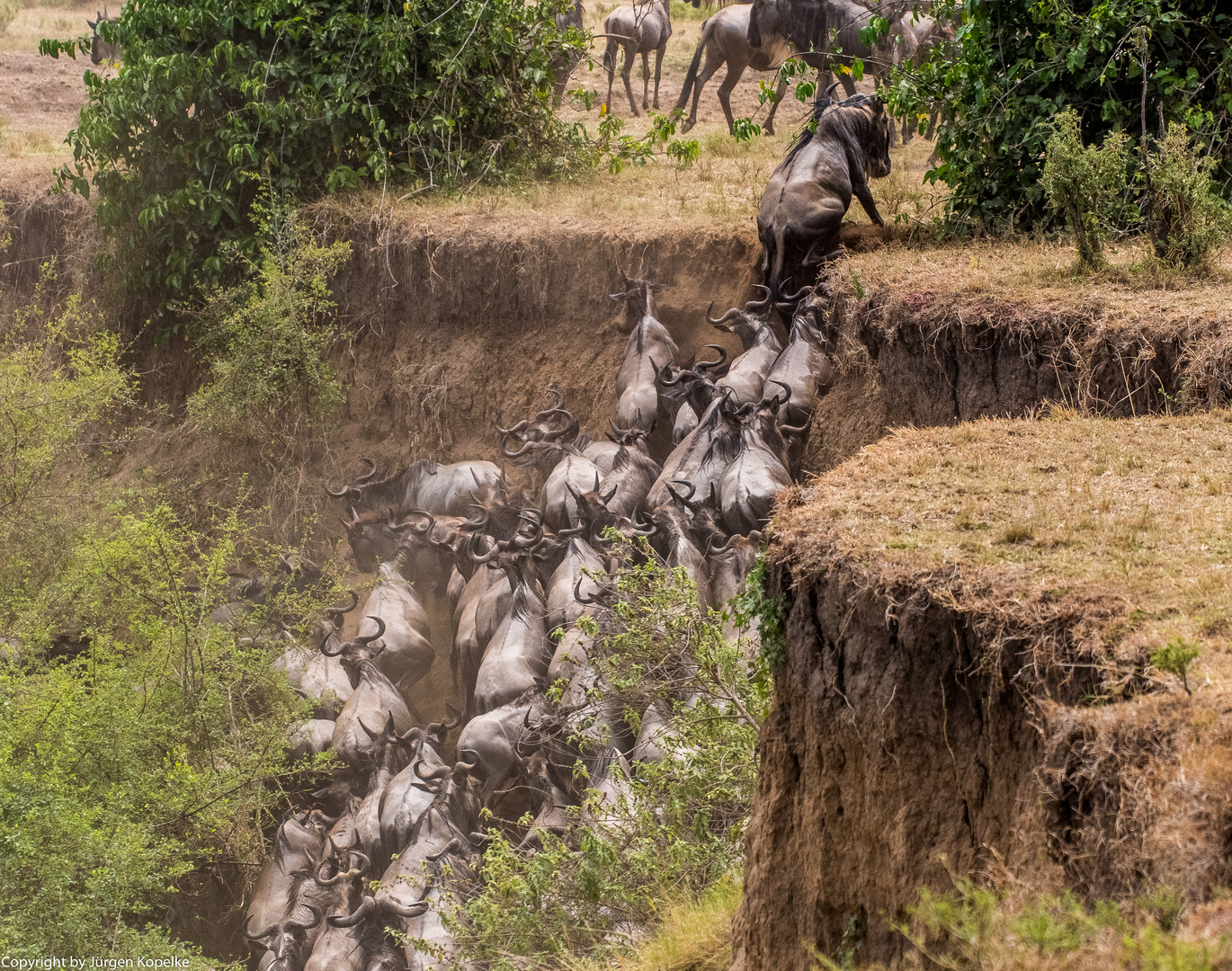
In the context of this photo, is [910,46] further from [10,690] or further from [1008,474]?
[10,690]

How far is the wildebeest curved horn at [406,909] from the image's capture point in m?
6.09

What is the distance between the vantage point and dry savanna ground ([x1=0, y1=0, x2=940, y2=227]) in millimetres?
11375

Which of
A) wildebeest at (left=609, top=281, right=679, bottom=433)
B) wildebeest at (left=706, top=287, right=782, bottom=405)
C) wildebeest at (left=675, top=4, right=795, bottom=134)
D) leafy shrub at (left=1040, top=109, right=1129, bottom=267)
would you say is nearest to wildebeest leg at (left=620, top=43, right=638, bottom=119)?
wildebeest at (left=675, top=4, right=795, bottom=134)

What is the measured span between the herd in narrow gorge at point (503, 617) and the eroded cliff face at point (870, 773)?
6.91 ft

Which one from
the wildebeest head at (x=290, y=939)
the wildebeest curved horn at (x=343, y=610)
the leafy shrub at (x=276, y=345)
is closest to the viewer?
the wildebeest head at (x=290, y=939)

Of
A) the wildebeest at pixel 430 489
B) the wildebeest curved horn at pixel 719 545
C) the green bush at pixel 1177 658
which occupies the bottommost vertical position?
the wildebeest at pixel 430 489

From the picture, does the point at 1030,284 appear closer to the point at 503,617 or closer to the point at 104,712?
the point at 503,617

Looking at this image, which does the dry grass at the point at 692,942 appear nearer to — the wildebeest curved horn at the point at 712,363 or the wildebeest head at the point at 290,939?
the wildebeest head at the point at 290,939

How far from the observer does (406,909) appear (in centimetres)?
614

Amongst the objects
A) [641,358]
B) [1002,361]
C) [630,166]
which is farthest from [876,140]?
[1002,361]

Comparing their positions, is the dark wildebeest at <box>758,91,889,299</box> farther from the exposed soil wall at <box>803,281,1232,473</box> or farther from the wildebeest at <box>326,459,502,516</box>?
the wildebeest at <box>326,459,502,516</box>

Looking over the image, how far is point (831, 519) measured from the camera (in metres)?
3.66

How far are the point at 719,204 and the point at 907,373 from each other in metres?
4.36

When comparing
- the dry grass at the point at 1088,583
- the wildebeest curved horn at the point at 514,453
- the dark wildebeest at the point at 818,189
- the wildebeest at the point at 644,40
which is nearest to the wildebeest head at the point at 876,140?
the dark wildebeest at the point at 818,189
